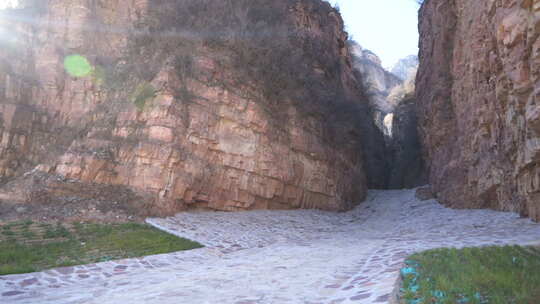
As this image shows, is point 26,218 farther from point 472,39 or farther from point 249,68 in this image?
point 472,39

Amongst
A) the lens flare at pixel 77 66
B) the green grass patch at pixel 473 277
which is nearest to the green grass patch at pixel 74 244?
the green grass patch at pixel 473 277

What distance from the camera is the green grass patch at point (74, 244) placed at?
689 cm

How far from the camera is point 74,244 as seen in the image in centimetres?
827

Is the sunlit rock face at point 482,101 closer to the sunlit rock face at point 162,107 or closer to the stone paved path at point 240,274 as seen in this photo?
the stone paved path at point 240,274

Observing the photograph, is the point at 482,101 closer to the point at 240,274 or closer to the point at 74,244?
the point at 240,274

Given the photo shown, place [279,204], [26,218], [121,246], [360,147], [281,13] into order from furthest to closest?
[360,147] → [281,13] → [279,204] → [26,218] → [121,246]

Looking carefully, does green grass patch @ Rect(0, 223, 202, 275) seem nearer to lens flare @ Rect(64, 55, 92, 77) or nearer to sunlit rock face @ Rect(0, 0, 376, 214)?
sunlit rock face @ Rect(0, 0, 376, 214)

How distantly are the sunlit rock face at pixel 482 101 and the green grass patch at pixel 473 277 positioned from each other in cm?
383

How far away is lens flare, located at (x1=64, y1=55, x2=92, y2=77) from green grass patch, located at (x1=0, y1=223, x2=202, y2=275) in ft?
24.5

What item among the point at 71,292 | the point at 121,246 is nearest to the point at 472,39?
the point at 121,246

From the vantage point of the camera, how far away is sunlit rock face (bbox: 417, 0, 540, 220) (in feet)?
26.4

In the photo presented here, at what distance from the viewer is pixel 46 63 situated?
15.1m

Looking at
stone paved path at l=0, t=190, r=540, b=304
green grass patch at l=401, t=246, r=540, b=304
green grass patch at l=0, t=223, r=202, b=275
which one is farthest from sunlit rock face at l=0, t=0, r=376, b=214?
green grass patch at l=401, t=246, r=540, b=304

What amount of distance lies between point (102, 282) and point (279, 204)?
11.3 meters
